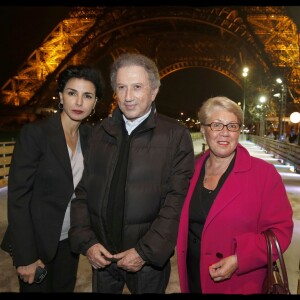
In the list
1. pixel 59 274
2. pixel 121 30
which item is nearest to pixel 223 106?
pixel 59 274

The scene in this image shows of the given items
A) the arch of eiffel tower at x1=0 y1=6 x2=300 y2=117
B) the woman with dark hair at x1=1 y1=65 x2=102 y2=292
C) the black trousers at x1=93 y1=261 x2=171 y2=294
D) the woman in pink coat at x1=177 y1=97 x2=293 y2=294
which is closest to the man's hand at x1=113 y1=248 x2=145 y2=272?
the black trousers at x1=93 y1=261 x2=171 y2=294

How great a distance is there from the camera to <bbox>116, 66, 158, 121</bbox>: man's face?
2.21 metres

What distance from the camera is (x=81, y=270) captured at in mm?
4039

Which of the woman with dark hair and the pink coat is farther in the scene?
the woman with dark hair

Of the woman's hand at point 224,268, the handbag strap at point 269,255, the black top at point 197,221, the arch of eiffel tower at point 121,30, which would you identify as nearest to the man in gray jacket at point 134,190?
the black top at point 197,221

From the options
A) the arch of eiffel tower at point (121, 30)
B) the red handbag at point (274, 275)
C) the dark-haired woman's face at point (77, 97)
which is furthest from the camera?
the arch of eiffel tower at point (121, 30)

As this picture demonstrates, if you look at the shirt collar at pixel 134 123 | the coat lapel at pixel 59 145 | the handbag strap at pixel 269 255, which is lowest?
the handbag strap at pixel 269 255

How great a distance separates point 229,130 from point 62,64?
33126 mm

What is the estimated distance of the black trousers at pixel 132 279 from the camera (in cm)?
226

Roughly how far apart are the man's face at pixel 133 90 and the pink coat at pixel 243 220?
0.70 metres

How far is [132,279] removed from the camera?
2268 mm

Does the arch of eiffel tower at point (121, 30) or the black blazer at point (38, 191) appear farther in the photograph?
the arch of eiffel tower at point (121, 30)

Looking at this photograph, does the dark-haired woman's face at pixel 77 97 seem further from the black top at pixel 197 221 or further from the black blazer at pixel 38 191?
the black top at pixel 197 221

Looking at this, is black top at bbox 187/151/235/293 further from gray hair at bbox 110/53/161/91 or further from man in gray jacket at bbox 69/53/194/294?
gray hair at bbox 110/53/161/91
